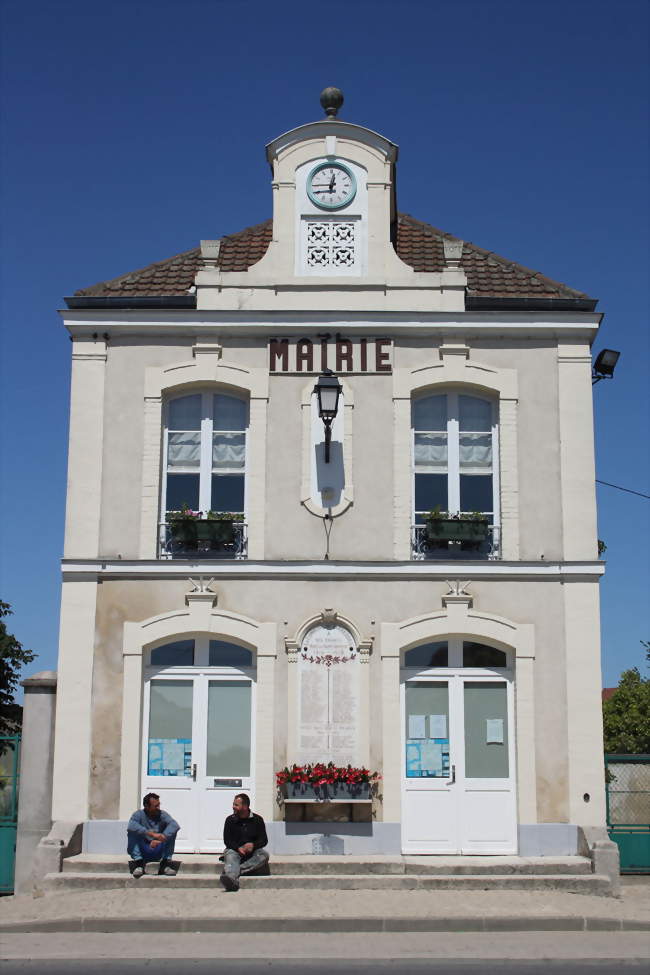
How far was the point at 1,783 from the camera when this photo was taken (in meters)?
14.4

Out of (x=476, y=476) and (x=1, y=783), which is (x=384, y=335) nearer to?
(x=476, y=476)

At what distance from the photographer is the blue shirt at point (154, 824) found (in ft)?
43.7

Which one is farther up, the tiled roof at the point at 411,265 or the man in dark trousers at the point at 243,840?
the tiled roof at the point at 411,265

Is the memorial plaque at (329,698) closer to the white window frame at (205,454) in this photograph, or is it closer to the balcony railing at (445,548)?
the balcony railing at (445,548)

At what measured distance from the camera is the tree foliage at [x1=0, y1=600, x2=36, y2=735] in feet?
83.3

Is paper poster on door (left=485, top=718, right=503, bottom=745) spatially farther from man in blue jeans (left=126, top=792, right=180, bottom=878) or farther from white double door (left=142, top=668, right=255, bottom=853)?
man in blue jeans (left=126, top=792, right=180, bottom=878)

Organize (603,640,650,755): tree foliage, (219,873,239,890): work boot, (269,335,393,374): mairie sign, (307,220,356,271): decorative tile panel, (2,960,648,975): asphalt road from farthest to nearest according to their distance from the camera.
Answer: (603,640,650,755): tree foliage < (307,220,356,271): decorative tile panel < (269,335,393,374): mairie sign < (219,873,239,890): work boot < (2,960,648,975): asphalt road

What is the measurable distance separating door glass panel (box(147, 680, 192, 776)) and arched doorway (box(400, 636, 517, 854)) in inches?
111

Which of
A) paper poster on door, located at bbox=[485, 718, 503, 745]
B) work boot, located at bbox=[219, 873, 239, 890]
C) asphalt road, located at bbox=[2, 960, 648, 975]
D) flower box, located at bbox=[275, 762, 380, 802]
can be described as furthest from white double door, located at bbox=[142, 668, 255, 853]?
asphalt road, located at bbox=[2, 960, 648, 975]

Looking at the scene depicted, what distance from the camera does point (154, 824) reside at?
1350 cm

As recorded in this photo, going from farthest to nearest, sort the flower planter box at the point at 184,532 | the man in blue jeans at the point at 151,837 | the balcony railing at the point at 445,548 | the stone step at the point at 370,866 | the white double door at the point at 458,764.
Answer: the balcony railing at the point at 445,548 < the flower planter box at the point at 184,532 < the white double door at the point at 458,764 < the stone step at the point at 370,866 < the man in blue jeans at the point at 151,837

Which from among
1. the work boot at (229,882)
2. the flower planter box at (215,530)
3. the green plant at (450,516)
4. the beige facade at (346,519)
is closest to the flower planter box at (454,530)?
the green plant at (450,516)

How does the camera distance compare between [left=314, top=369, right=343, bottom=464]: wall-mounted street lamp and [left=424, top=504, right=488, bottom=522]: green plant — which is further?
[left=424, top=504, right=488, bottom=522]: green plant

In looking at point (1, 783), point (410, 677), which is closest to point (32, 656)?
point (1, 783)
